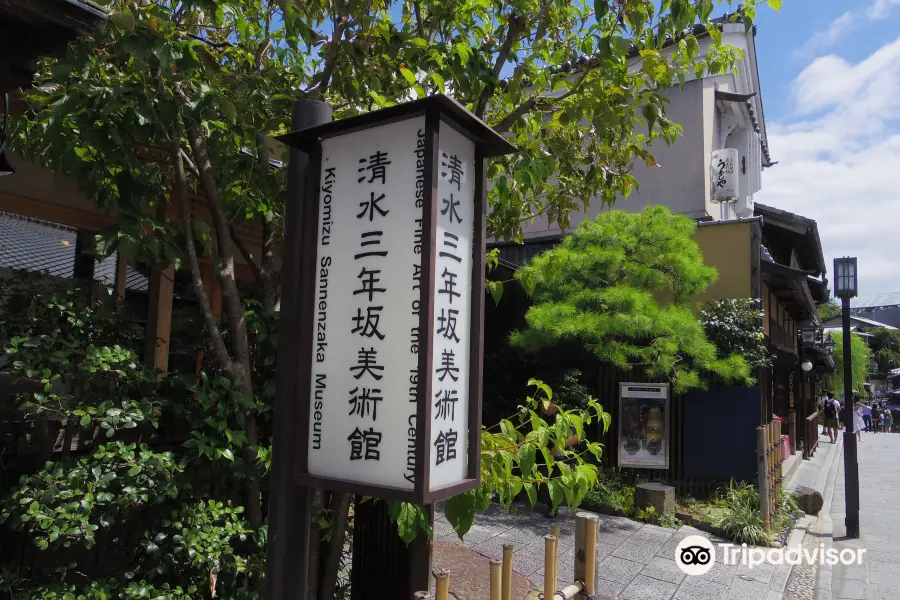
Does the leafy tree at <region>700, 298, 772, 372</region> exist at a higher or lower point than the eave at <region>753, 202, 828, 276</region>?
lower

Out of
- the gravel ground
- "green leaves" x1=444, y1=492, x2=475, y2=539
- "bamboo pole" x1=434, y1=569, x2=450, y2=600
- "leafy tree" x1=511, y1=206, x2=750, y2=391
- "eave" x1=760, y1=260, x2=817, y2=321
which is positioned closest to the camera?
"green leaves" x1=444, y1=492, x2=475, y2=539

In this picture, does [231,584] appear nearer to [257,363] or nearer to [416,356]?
[257,363]

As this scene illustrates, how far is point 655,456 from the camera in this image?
1009 centimetres

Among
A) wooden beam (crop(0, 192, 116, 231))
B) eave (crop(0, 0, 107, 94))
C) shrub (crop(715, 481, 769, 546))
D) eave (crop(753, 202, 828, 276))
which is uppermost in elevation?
eave (crop(753, 202, 828, 276))

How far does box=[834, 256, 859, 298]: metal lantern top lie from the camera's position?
10.1 m

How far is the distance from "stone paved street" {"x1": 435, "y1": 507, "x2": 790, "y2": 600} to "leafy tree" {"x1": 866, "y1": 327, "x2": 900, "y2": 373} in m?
53.4

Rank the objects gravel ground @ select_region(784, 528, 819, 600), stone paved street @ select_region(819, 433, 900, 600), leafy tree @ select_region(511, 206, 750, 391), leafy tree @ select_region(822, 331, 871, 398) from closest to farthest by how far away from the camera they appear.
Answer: gravel ground @ select_region(784, 528, 819, 600) → stone paved street @ select_region(819, 433, 900, 600) → leafy tree @ select_region(511, 206, 750, 391) → leafy tree @ select_region(822, 331, 871, 398)

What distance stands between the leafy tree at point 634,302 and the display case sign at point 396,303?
7.29 meters

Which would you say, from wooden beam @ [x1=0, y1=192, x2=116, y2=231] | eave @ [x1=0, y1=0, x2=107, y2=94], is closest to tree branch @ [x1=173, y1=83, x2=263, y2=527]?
eave @ [x1=0, y1=0, x2=107, y2=94]

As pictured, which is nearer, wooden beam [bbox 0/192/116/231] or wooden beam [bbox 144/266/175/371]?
wooden beam [bbox 0/192/116/231]

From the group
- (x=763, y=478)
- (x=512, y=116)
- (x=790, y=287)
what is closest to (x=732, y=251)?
(x=790, y=287)

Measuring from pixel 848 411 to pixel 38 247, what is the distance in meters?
11.2

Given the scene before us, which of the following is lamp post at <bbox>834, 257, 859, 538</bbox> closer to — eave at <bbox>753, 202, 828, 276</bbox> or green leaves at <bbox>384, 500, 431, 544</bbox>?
eave at <bbox>753, 202, 828, 276</bbox>

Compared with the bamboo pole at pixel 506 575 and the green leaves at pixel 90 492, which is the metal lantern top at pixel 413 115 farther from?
the bamboo pole at pixel 506 575
